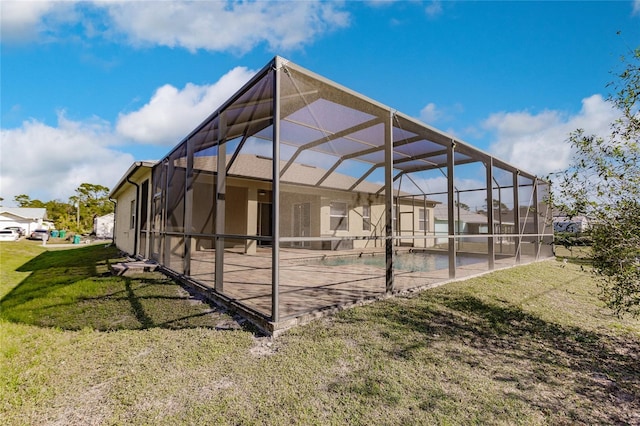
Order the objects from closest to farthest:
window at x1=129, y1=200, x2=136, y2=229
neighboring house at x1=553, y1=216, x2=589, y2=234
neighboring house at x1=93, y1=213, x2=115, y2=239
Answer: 1. neighboring house at x1=553, y1=216, x2=589, y2=234
2. window at x1=129, y1=200, x2=136, y2=229
3. neighboring house at x1=93, y1=213, x2=115, y2=239

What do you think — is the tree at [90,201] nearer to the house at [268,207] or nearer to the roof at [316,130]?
the house at [268,207]

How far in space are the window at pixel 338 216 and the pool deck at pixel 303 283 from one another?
4127 mm

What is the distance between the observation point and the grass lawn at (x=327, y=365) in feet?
6.54

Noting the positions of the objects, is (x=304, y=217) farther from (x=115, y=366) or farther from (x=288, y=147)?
(x=115, y=366)

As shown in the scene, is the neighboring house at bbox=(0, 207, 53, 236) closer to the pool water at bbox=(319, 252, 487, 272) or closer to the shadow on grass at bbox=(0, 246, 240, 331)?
the shadow on grass at bbox=(0, 246, 240, 331)

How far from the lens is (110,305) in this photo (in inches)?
171

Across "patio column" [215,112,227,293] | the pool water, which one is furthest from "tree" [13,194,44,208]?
"patio column" [215,112,227,293]

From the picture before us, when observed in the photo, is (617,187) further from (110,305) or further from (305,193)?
(305,193)

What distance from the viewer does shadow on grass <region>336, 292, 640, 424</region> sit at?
85.8 inches

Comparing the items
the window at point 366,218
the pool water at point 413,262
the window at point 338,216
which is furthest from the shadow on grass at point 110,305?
the window at point 366,218

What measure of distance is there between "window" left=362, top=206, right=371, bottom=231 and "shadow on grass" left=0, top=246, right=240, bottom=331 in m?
8.36

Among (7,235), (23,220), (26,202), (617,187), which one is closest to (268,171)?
(617,187)

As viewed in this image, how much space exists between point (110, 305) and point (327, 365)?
356 centimetres

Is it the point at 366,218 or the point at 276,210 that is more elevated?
the point at 366,218
